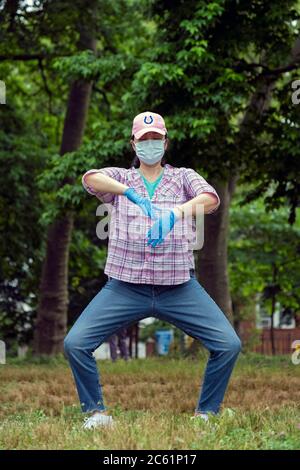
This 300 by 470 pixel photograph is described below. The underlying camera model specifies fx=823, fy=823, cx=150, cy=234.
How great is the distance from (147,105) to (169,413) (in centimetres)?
623

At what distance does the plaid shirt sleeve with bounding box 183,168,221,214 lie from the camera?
18.6 ft

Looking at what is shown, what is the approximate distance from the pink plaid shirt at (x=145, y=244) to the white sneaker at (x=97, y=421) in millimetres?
949

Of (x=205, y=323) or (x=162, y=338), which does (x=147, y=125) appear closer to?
(x=205, y=323)

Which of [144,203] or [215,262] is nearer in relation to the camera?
[144,203]

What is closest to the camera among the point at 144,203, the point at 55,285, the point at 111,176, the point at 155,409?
the point at 144,203

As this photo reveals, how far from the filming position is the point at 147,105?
38.7 feet

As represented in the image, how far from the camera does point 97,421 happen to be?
5.52 metres

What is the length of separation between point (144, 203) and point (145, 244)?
32 cm

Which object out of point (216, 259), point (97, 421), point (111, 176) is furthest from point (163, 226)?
point (216, 259)

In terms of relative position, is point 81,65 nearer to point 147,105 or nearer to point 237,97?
point 147,105

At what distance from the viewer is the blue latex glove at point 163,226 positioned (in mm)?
5336

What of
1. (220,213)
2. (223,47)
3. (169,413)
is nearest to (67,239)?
(220,213)

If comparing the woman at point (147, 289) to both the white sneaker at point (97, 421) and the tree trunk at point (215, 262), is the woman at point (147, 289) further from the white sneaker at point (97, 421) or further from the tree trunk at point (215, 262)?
the tree trunk at point (215, 262)

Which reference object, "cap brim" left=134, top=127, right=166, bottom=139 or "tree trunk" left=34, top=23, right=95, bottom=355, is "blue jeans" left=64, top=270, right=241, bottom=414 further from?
"tree trunk" left=34, top=23, right=95, bottom=355
